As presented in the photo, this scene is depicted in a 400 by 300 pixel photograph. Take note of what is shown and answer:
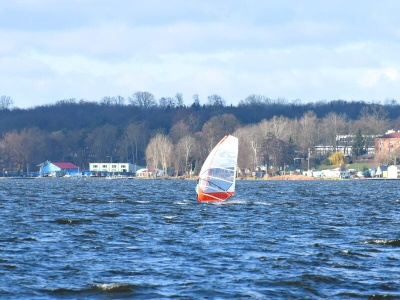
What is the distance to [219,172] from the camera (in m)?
61.9

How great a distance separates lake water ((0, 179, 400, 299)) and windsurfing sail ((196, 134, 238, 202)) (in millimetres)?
10714

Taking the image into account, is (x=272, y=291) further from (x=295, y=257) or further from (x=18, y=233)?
(x=18, y=233)

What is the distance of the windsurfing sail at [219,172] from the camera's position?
61.4 metres

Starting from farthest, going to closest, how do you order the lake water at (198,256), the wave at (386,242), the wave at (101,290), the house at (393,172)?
1. the house at (393,172)
2. the wave at (386,242)
3. the lake water at (198,256)
4. the wave at (101,290)

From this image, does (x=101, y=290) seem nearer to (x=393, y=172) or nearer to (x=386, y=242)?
(x=386, y=242)

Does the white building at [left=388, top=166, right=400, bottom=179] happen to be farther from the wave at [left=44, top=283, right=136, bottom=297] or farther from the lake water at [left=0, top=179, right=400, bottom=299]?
the wave at [left=44, top=283, right=136, bottom=297]

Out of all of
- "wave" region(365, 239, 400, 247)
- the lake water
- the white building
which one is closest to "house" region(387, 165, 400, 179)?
the white building

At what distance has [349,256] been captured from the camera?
31281mm

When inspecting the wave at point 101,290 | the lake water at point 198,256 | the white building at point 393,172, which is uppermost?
the white building at point 393,172

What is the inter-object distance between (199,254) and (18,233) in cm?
1033

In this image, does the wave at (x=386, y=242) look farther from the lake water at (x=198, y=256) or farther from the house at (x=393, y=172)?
the house at (x=393, y=172)

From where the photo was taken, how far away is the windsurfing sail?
61.4m

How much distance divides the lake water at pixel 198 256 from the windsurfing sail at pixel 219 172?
422 inches

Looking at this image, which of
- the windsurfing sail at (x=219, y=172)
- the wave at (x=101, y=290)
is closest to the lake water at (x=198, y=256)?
the wave at (x=101, y=290)
